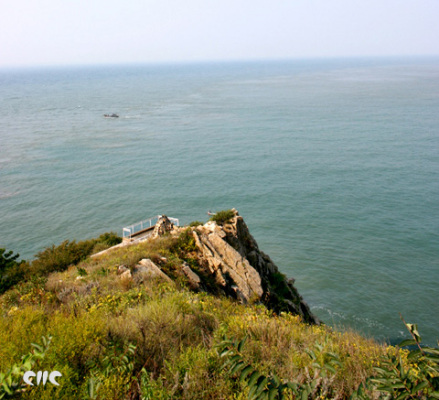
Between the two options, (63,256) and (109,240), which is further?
(109,240)

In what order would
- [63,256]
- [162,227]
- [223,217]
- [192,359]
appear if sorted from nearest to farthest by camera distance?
1. [192,359]
2. [63,256]
3. [223,217]
4. [162,227]


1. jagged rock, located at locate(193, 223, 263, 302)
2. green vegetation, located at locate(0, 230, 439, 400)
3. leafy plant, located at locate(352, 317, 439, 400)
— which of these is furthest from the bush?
leafy plant, located at locate(352, 317, 439, 400)

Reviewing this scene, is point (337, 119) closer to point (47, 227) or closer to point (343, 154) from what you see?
point (343, 154)

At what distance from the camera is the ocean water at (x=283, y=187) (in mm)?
34281

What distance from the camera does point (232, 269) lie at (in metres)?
18.4

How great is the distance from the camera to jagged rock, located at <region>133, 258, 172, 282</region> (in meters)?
13.8

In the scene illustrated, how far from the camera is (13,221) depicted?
4525cm

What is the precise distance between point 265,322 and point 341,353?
172 centimetres

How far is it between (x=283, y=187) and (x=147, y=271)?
42.0m

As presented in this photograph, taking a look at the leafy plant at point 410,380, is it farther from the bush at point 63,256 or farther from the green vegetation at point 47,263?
the bush at point 63,256

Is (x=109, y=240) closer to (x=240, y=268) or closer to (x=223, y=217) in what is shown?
(x=223, y=217)

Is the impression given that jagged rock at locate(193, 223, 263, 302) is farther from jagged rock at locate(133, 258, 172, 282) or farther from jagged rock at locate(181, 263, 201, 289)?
jagged rock at locate(133, 258, 172, 282)

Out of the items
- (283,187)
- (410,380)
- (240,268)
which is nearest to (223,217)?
(240,268)

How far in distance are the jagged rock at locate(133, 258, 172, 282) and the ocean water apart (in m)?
16.9
